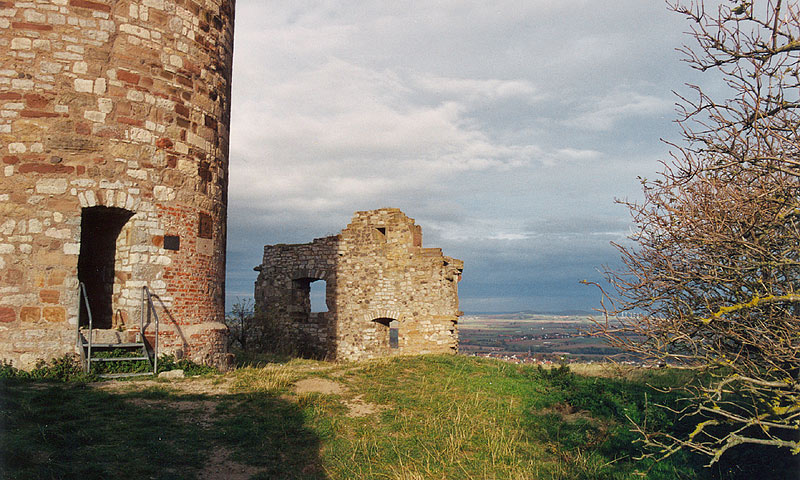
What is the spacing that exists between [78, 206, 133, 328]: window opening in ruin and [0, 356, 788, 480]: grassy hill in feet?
6.13

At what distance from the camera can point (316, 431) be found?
20.3 feet

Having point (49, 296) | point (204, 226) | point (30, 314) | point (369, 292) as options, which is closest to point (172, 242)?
point (204, 226)

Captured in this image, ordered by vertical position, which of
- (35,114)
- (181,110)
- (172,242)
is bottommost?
(172,242)

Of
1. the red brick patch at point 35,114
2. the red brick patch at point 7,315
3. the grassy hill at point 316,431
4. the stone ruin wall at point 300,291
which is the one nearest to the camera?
the grassy hill at point 316,431

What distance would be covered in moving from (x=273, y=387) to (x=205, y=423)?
1.61 m

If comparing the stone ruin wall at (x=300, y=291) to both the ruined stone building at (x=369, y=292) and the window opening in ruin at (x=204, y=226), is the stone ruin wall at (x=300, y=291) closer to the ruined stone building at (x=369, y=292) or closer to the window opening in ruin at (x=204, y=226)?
the ruined stone building at (x=369, y=292)

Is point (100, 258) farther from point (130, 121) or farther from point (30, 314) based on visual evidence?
point (130, 121)

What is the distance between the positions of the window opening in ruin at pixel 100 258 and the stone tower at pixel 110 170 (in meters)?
0.02

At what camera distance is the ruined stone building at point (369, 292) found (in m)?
16.2

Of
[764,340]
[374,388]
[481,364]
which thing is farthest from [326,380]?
[764,340]

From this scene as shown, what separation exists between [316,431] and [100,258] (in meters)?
5.13

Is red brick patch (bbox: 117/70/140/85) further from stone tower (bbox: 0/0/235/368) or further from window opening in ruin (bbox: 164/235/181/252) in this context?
window opening in ruin (bbox: 164/235/181/252)

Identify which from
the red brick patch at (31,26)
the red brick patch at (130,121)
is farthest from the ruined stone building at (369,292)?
the red brick patch at (31,26)

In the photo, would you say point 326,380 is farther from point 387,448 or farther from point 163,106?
point 163,106
